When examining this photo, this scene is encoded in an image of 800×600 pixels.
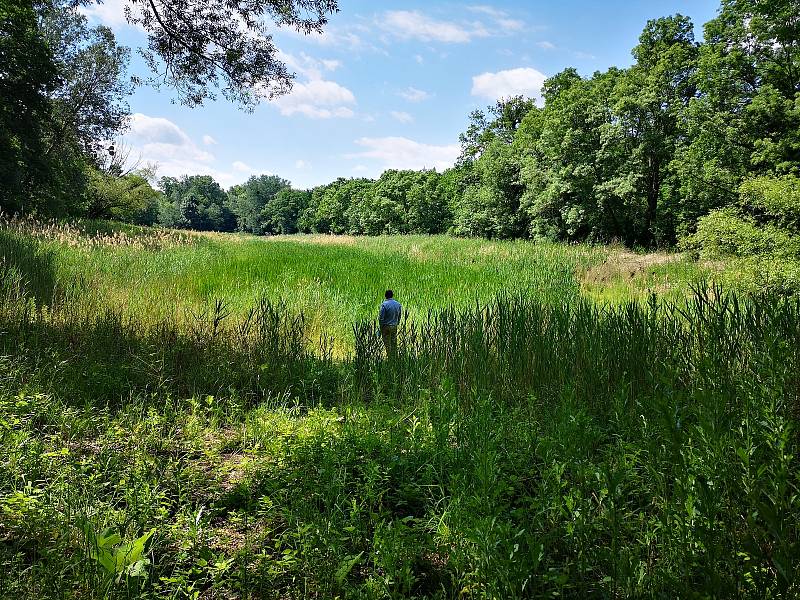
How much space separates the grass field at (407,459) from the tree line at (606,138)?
31.9 feet

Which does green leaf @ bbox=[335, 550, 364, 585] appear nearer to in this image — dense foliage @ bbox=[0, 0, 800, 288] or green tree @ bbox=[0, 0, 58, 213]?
dense foliage @ bbox=[0, 0, 800, 288]

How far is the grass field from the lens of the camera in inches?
68.9

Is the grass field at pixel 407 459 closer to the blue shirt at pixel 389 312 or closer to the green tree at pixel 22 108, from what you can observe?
the blue shirt at pixel 389 312

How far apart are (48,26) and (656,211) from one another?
3970 cm

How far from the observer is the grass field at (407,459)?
1.75 metres

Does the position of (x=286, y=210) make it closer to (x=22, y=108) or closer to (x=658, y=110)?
(x=22, y=108)

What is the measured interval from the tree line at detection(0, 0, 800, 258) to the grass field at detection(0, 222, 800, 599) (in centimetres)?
974

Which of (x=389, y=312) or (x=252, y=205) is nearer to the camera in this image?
(x=389, y=312)

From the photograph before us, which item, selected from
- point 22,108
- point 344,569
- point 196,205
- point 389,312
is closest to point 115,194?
point 22,108

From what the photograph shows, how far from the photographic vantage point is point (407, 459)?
2.89 meters

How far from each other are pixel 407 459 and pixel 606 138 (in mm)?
→ 25910

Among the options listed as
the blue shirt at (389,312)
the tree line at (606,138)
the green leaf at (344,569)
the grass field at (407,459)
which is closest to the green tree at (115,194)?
the tree line at (606,138)

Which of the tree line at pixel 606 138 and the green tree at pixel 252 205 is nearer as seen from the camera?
the tree line at pixel 606 138

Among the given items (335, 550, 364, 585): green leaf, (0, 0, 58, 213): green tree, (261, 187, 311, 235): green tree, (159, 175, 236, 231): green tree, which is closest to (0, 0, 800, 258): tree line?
(0, 0, 58, 213): green tree
